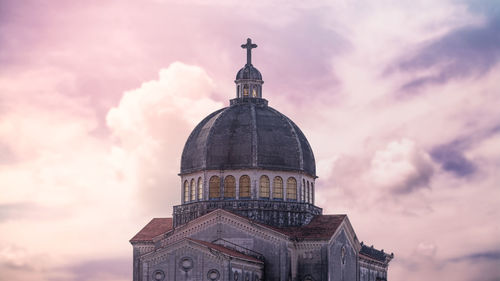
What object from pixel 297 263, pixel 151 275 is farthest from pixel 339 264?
pixel 151 275

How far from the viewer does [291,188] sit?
77625 millimetres

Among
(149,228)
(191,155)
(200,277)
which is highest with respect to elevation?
(191,155)

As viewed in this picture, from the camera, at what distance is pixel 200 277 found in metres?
67.0

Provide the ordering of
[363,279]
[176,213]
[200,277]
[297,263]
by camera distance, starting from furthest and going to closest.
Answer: [363,279] < [176,213] < [297,263] < [200,277]

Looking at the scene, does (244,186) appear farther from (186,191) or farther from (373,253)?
(373,253)

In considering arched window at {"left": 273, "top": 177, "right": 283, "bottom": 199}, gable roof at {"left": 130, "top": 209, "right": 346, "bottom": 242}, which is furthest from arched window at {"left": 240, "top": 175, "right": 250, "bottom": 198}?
gable roof at {"left": 130, "top": 209, "right": 346, "bottom": 242}

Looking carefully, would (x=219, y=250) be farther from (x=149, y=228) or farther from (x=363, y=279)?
(x=363, y=279)

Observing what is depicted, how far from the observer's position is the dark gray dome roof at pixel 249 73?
82312mm

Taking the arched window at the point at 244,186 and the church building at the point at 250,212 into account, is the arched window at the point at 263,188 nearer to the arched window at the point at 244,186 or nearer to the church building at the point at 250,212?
the church building at the point at 250,212

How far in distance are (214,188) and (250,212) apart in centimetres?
352

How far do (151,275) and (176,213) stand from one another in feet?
35.0

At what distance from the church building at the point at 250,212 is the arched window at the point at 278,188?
0.07m

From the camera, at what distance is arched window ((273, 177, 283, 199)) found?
252 feet

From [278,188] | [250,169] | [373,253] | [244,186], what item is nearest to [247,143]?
[250,169]
